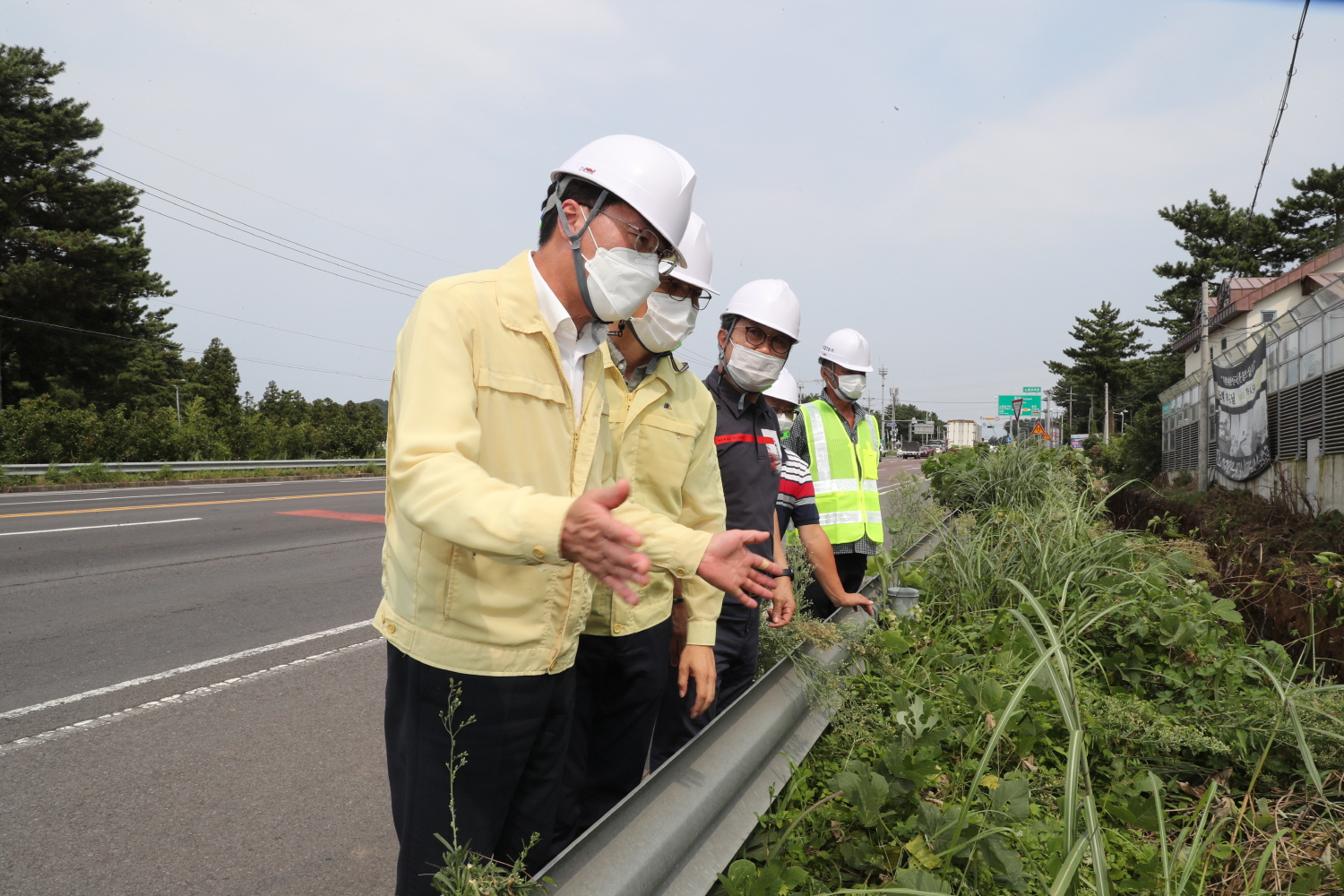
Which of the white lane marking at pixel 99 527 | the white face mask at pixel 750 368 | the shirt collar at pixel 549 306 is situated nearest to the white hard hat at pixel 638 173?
the shirt collar at pixel 549 306

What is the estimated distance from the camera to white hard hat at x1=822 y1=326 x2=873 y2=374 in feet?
16.4

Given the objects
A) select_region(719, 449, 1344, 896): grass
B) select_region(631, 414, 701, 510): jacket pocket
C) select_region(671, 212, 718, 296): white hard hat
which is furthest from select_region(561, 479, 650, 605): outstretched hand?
select_region(671, 212, 718, 296): white hard hat

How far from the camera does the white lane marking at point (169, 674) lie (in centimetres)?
448

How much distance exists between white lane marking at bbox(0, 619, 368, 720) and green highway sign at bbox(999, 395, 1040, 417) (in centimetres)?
2583

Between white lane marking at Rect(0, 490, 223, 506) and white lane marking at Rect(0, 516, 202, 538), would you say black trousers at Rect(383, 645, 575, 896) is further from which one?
white lane marking at Rect(0, 490, 223, 506)

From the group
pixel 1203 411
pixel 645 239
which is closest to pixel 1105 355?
pixel 1203 411

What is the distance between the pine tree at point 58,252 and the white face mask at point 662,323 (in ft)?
119

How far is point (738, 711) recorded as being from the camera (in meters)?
2.05

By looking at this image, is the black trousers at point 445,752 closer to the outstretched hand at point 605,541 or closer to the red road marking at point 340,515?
the outstretched hand at point 605,541

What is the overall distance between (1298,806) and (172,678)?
558 cm

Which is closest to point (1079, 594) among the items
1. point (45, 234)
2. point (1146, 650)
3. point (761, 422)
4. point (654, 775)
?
point (1146, 650)

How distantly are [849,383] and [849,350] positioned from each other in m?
0.23

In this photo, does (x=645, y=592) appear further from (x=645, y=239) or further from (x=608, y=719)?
(x=645, y=239)

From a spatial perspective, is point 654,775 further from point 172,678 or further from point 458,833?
point 172,678
